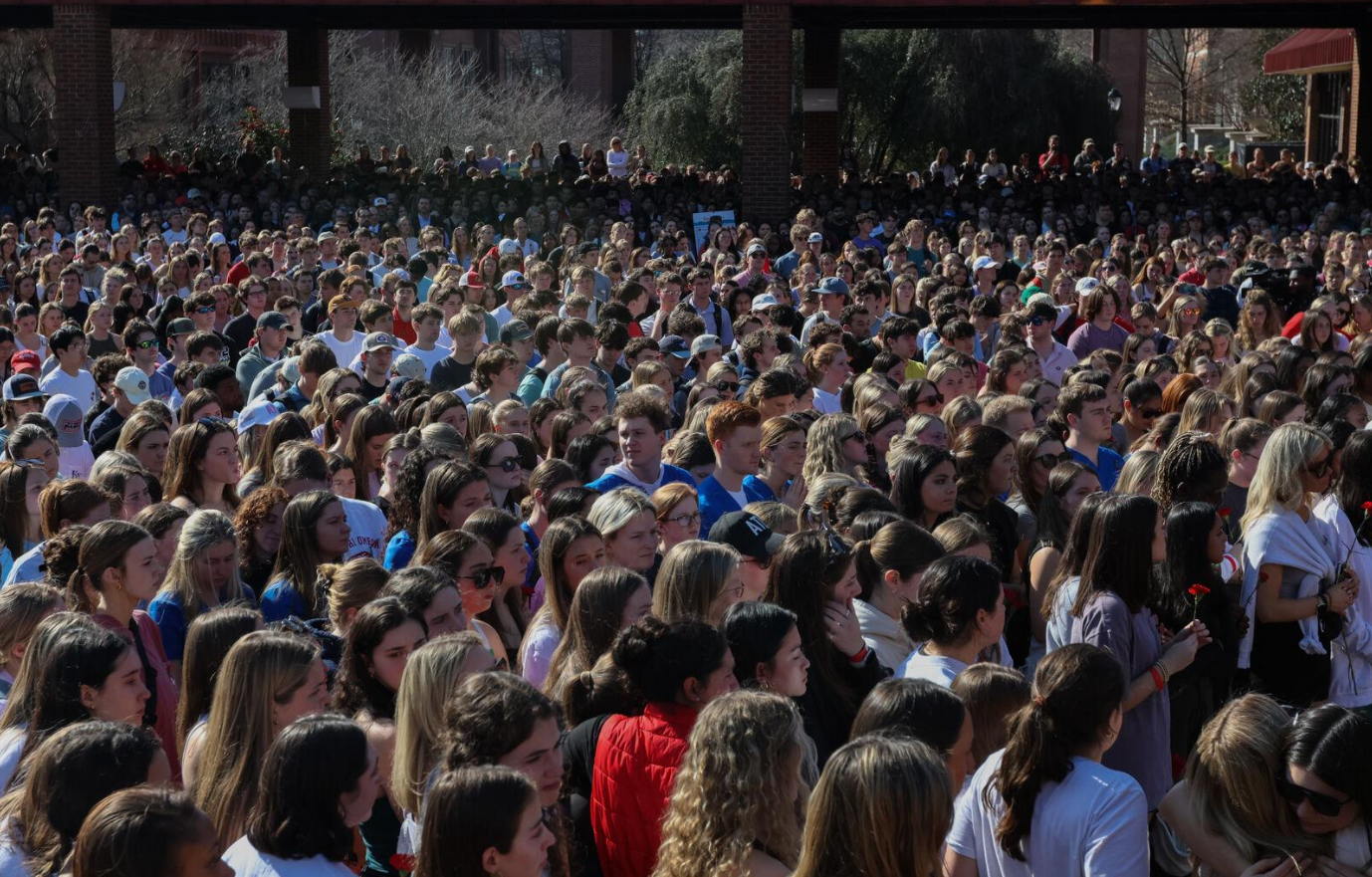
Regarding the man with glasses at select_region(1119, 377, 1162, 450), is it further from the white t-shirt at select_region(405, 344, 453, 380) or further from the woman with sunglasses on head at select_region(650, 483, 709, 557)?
the white t-shirt at select_region(405, 344, 453, 380)

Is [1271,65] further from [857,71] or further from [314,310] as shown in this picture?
[314,310]

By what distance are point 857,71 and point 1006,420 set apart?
109 feet

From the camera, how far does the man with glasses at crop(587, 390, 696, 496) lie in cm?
767

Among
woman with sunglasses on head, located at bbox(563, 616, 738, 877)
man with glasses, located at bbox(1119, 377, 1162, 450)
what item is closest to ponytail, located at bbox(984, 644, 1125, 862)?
woman with sunglasses on head, located at bbox(563, 616, 738, 877)

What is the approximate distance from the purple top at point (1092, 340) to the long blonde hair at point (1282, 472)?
20.1 feet

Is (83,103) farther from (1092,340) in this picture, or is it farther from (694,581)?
(694,581)

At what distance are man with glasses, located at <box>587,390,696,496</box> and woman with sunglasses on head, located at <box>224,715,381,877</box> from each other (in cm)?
389

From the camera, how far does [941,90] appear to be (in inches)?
1591

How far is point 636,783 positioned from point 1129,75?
5359 cm

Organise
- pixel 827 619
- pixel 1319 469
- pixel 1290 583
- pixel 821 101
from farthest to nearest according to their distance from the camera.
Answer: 1. pixel 821 101
2. pixel 1319 469
3. pixel 1290 583
4. pixel 827 619

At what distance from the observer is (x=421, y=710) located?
4.44m

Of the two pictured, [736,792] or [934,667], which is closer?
[736,792]

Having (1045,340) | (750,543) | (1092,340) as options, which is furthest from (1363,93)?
(750,543)

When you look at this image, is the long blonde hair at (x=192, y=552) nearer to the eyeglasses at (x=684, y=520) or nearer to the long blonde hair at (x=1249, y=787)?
the eyeglasses at (x=684, y=520)
